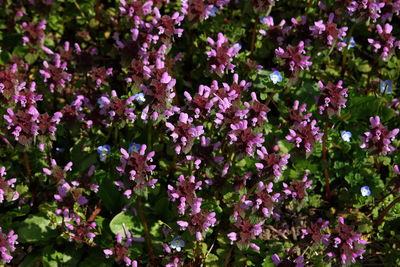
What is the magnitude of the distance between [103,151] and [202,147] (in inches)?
45.3

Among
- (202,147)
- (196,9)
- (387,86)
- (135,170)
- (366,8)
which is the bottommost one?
(135,170)

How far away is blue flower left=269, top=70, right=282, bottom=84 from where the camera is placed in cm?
518

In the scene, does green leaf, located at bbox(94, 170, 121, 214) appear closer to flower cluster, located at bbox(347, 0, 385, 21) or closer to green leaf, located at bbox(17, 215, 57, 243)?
A: green leaf, located at bbox(17, 215, 57, 243)

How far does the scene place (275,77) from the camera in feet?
17.1

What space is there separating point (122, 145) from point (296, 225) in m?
1.98

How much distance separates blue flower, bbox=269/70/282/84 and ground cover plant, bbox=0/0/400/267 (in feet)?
0.07

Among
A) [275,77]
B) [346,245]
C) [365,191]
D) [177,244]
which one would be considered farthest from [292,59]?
[177,244]

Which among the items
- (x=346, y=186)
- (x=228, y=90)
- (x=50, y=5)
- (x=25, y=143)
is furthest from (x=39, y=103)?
(x=346, y=186)

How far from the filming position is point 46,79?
5.34m

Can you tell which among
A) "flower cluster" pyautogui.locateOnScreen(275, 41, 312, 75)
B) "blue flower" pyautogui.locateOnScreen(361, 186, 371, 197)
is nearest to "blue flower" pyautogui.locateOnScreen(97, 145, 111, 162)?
"flower cluster" pyautogui.locateOnScreen(275, 41, 312, 75)

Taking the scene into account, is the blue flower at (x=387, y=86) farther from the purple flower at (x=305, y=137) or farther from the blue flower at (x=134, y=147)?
the blue flower at (x=134, y=147)

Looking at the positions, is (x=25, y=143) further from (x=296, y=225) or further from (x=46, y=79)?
(x=296, y=225)

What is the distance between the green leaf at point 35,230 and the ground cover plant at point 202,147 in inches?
0.5

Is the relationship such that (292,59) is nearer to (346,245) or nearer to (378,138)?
(378,138)
